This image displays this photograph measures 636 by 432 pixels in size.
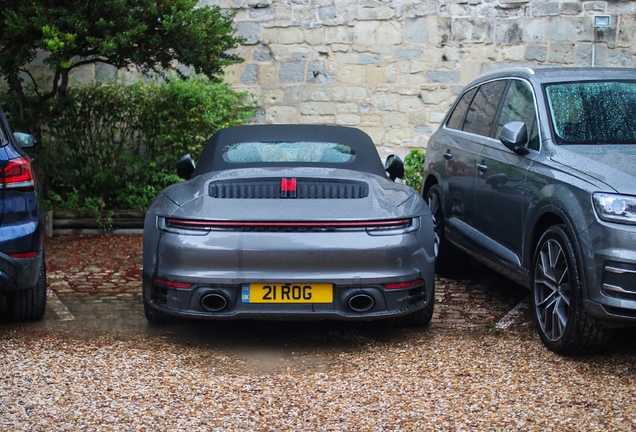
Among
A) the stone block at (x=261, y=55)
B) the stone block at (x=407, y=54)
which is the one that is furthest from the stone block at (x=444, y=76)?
the stone block at (x=261, y=55)

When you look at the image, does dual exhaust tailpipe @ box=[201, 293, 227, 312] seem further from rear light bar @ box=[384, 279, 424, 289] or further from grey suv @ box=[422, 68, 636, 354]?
grey suv @ box=[422, 68, 636, 354]

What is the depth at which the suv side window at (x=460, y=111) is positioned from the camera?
24.9 ft

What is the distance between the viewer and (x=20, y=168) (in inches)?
223

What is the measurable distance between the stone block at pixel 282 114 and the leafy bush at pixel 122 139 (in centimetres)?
161

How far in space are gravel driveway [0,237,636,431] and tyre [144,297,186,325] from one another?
0.23ft

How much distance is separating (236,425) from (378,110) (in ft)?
29.3

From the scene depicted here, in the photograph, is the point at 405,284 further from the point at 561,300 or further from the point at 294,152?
the point at 294,152

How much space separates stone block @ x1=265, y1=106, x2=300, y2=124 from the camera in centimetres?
1264

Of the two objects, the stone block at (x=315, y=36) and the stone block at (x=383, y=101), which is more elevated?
the stone block at (x=315, y=36)

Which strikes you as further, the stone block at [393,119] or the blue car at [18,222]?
the stone block at [393,119]

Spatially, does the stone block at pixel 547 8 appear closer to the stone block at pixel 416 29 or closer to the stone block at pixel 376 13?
the stone block at pixel 416 29

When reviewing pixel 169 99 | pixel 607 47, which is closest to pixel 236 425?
pixel 169 99

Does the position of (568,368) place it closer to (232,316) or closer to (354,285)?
(354,285)

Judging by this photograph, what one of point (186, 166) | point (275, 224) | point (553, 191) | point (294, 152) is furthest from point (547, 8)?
point (275, 224)
